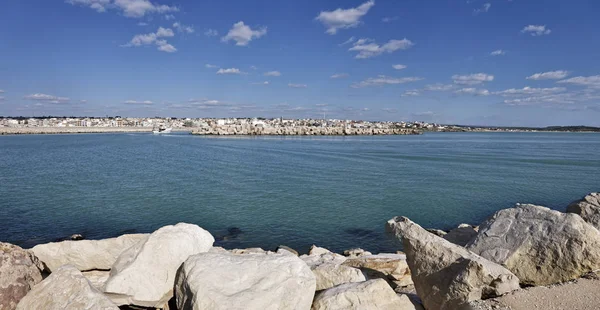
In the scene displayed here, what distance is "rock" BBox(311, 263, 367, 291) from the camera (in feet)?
21.8

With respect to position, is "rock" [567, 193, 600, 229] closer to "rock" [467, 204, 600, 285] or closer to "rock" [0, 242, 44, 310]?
"rock" [467, 204, 600, 285]

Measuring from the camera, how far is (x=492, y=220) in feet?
25.3

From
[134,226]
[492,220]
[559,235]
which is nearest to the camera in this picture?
[559,235]

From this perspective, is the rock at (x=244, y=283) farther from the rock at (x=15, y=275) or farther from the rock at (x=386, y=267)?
the rock at (x=386, y=267)

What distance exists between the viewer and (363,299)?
5.39 meters

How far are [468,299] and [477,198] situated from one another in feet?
65.2

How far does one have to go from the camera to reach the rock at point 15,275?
227 inches

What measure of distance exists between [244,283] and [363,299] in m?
1.77

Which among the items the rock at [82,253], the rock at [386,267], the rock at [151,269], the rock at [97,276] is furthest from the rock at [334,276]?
the rock at [97,276]

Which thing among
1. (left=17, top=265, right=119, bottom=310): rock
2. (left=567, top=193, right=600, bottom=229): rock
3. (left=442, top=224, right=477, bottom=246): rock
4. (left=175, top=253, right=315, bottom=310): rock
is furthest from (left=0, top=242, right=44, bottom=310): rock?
(left=567, top=193, right=600, bottom=229): rock

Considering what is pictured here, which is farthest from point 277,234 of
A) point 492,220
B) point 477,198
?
point 477,198

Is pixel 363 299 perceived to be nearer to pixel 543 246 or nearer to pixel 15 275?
pixel 543 246

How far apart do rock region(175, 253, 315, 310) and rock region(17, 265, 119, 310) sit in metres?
1.13

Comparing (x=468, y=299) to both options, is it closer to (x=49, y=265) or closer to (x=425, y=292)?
(x=425, y=292)
